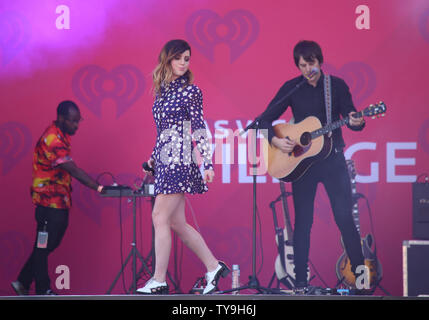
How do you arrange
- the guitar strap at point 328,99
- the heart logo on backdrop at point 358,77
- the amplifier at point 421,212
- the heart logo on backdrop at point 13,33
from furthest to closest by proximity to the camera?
the heart logo on backdrop at point 13,33 → the heart logo on backdrop at point 358,77 → the guitar strap at point 328,99 → the amplifier at point 421,212

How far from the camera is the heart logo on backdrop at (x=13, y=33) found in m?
5.67

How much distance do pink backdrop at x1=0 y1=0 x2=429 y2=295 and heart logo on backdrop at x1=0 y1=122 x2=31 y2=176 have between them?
0.04ft

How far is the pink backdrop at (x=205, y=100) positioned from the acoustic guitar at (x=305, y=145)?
1.25 feet

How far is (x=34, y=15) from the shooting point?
5.66 m

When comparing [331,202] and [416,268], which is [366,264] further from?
[331,202]

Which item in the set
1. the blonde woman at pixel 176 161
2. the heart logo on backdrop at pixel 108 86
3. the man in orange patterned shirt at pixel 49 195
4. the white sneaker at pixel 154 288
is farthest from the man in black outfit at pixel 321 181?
the man in orange patterned shirt at pixel 49 195

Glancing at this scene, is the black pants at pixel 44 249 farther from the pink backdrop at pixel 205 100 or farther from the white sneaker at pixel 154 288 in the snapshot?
the white sneaker at pixel 154 288

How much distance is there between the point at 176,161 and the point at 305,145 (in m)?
1.38

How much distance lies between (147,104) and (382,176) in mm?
2209

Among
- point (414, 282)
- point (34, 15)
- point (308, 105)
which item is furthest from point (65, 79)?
point (414, 282)

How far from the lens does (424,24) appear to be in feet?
18.0

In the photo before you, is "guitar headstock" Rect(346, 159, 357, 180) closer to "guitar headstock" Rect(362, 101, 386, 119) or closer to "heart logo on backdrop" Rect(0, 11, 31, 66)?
"guitar headstock" Rect(362, 101, 386, 119)

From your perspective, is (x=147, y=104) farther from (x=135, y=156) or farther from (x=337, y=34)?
(x=337, y=34)

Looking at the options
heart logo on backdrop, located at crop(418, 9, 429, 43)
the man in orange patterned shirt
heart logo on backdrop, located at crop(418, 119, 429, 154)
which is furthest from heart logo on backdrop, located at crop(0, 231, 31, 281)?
heart logo on backdrop, located at crop(418, 9, 429, 43)
